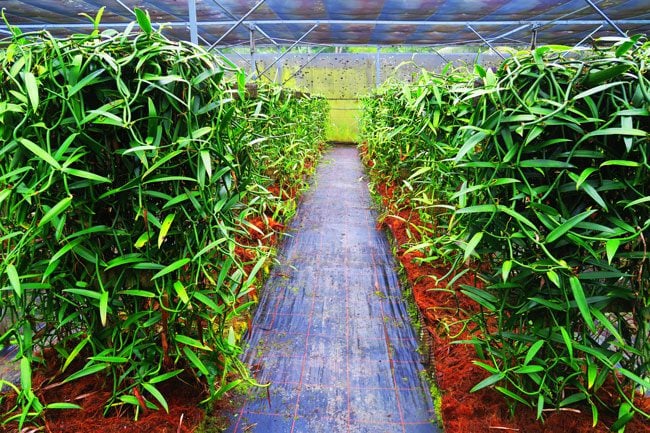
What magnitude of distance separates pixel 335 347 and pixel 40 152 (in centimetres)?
129

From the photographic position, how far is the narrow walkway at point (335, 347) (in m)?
1.36

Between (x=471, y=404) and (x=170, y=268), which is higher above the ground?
(x=170, y=268)

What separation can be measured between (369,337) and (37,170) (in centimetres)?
139

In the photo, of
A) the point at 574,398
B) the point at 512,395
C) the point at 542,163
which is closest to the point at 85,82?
the point at 542,163

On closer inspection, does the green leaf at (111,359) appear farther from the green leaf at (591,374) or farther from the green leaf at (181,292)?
the green leaf at (591,374)

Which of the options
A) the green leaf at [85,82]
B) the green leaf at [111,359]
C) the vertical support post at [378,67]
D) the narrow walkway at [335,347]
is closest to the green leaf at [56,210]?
the green leaf at [85,82]

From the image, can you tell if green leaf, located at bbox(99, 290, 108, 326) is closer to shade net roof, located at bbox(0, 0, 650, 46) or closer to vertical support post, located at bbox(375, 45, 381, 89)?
shade net roof, located at bbox(0, 0, 650, 46)

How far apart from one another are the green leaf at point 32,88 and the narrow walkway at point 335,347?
1.04 m

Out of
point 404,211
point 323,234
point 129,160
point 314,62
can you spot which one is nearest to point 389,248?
point 404,211

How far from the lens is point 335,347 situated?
1.76 metres

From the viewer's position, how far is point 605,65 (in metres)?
0.99

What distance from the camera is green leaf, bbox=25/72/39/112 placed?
0.88 meters

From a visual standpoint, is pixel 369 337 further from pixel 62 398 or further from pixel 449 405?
pixel 62 398

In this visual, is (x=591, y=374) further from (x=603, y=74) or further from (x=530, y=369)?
(x=603, y=74)
